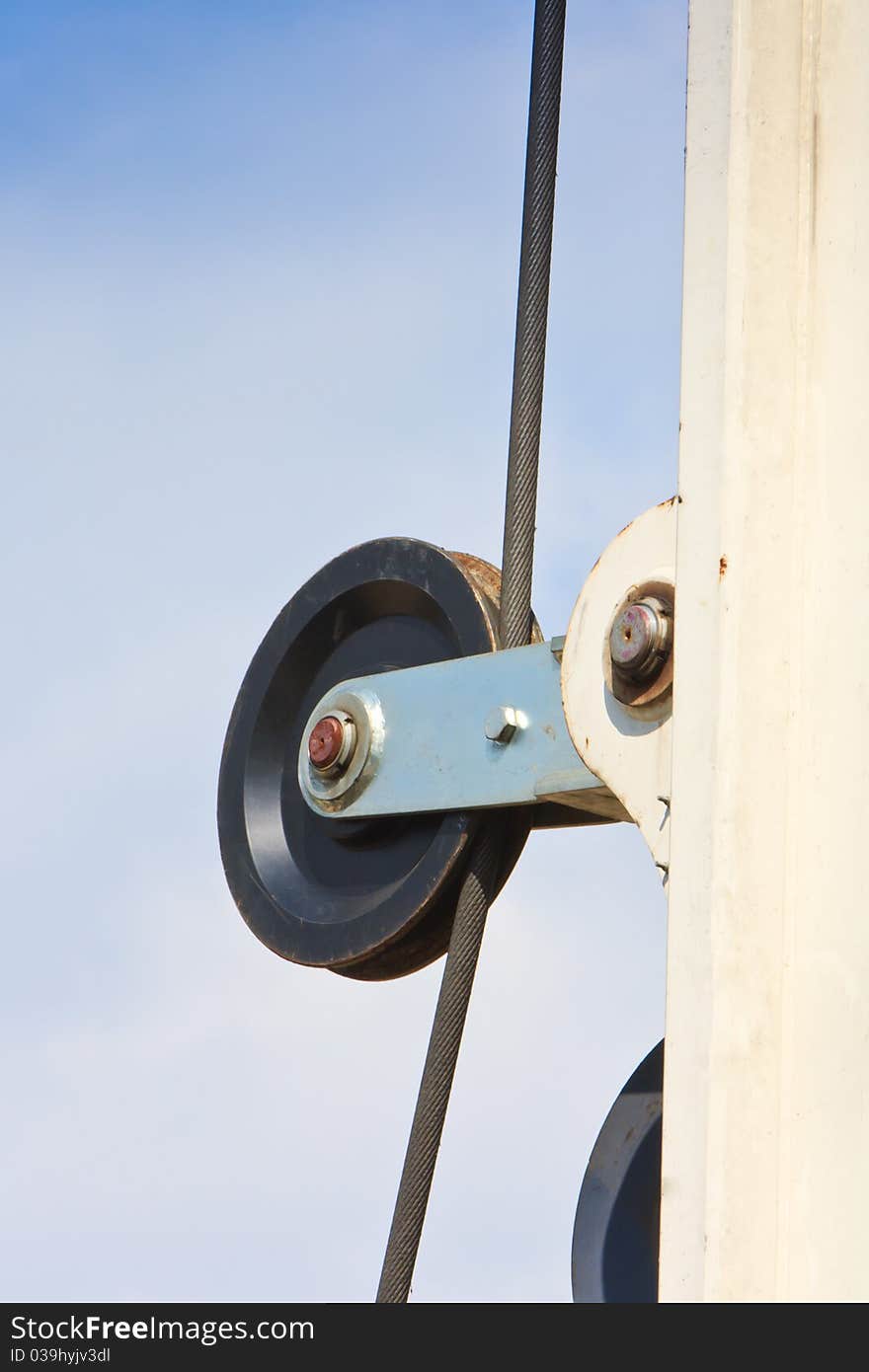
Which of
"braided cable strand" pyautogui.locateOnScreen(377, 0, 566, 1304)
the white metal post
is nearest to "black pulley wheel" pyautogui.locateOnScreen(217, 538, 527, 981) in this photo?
"braided cable strand" pyautogui.locateOnScreen(377, 0, 566, 1304)

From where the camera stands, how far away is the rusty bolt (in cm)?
154

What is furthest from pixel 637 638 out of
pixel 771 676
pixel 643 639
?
pixel 771 676

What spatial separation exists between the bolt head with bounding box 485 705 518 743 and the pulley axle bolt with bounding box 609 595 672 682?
0.20 meters

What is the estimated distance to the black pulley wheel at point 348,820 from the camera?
1.48 metres

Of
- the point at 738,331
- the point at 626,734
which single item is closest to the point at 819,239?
the point at 738,331

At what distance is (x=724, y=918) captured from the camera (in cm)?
98

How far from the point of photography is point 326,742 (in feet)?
5.13

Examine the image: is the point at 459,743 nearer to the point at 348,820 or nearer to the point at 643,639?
the point at 348,820

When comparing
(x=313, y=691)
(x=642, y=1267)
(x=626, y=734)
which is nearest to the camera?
(x=626, y=734)

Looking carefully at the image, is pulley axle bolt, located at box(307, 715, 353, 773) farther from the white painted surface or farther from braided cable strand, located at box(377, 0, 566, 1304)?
the white painted surface

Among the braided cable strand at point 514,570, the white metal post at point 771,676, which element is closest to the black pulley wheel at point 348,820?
the braided cable strand at point 514,570

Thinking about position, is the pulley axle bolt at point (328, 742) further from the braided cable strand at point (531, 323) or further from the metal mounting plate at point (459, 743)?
the braided cable strand at point (531, 323)
